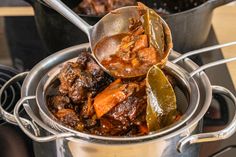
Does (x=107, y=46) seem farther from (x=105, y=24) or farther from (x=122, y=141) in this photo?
(x=122, y=141)

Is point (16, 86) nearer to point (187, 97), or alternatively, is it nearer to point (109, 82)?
point (109, 82)

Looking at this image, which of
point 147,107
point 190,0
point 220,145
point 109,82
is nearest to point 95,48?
point 109,82

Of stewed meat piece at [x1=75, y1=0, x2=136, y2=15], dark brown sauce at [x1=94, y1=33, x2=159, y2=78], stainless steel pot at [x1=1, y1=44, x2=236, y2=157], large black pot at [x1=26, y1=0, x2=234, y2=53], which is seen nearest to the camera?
stainless steel pot at [x1=1, y1=44, x2=236, y2=157]

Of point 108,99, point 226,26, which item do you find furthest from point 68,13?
point 226,26

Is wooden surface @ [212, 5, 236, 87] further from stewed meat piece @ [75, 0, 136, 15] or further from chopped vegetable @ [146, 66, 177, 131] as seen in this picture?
chopped vegetable @ [146, 66, 177, 131]

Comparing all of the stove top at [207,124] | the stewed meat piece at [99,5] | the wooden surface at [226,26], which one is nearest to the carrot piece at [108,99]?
the stove top at [207,124]

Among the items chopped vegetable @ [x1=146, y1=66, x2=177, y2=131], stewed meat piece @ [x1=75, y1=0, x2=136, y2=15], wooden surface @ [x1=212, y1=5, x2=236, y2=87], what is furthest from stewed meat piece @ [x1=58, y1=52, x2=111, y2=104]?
wooden surface @ [x1=212, y1=5, x2=236, y2=87]
